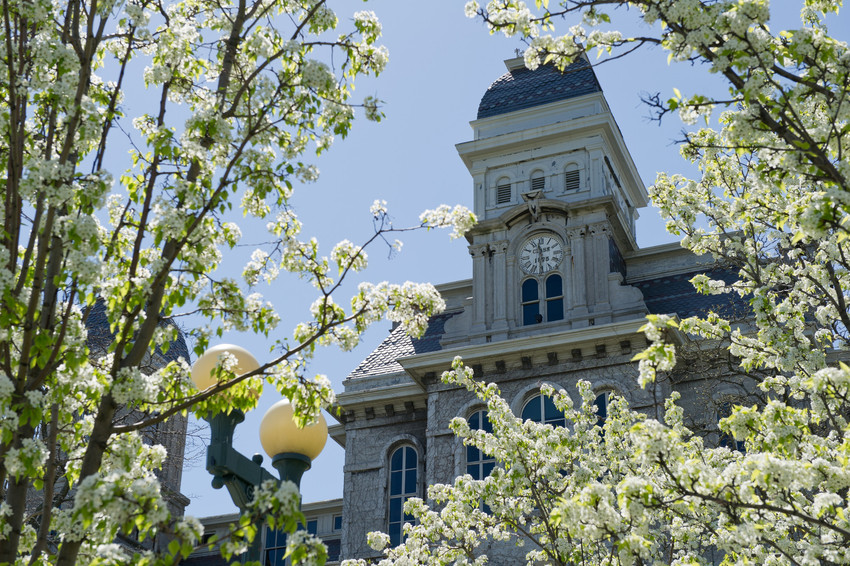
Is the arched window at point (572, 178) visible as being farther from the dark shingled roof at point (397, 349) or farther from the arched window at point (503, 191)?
the dark shingled roof at point (397, 349)

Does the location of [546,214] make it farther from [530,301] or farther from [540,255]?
[530,301]

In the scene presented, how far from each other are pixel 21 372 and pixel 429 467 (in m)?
18.3

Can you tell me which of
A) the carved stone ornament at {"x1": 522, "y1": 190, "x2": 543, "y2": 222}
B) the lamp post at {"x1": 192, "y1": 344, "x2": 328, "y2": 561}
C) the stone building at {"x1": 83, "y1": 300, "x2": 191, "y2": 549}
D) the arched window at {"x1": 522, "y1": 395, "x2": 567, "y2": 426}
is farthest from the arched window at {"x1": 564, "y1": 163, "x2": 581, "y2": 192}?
the lamp post at {"x1": 192, "y1": 344, "x2": 328, "y2": 561}

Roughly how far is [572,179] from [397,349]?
6.63 m

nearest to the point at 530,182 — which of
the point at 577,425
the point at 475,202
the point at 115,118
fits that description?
the point at 475,202

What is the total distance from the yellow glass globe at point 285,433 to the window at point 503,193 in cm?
1834

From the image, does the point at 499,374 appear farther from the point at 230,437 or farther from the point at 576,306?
the point at 230,437

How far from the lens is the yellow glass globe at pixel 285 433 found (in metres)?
10.4

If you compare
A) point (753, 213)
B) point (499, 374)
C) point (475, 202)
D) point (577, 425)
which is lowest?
point (577, 425)

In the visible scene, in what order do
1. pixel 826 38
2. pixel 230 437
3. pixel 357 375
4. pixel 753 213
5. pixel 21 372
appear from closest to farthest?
1. pixel 21 372
2. pixel 826 38
3. pixel 230 437
4. pixel 753 213
5. pixel 357 375

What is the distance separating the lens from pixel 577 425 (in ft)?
47.3

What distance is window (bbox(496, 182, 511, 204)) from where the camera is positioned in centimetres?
2834

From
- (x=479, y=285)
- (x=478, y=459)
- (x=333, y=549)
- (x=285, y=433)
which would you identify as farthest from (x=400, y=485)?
(x=285, y=433)

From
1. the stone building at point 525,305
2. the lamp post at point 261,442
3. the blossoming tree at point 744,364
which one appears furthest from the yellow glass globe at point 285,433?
the stone building at point 525,305
